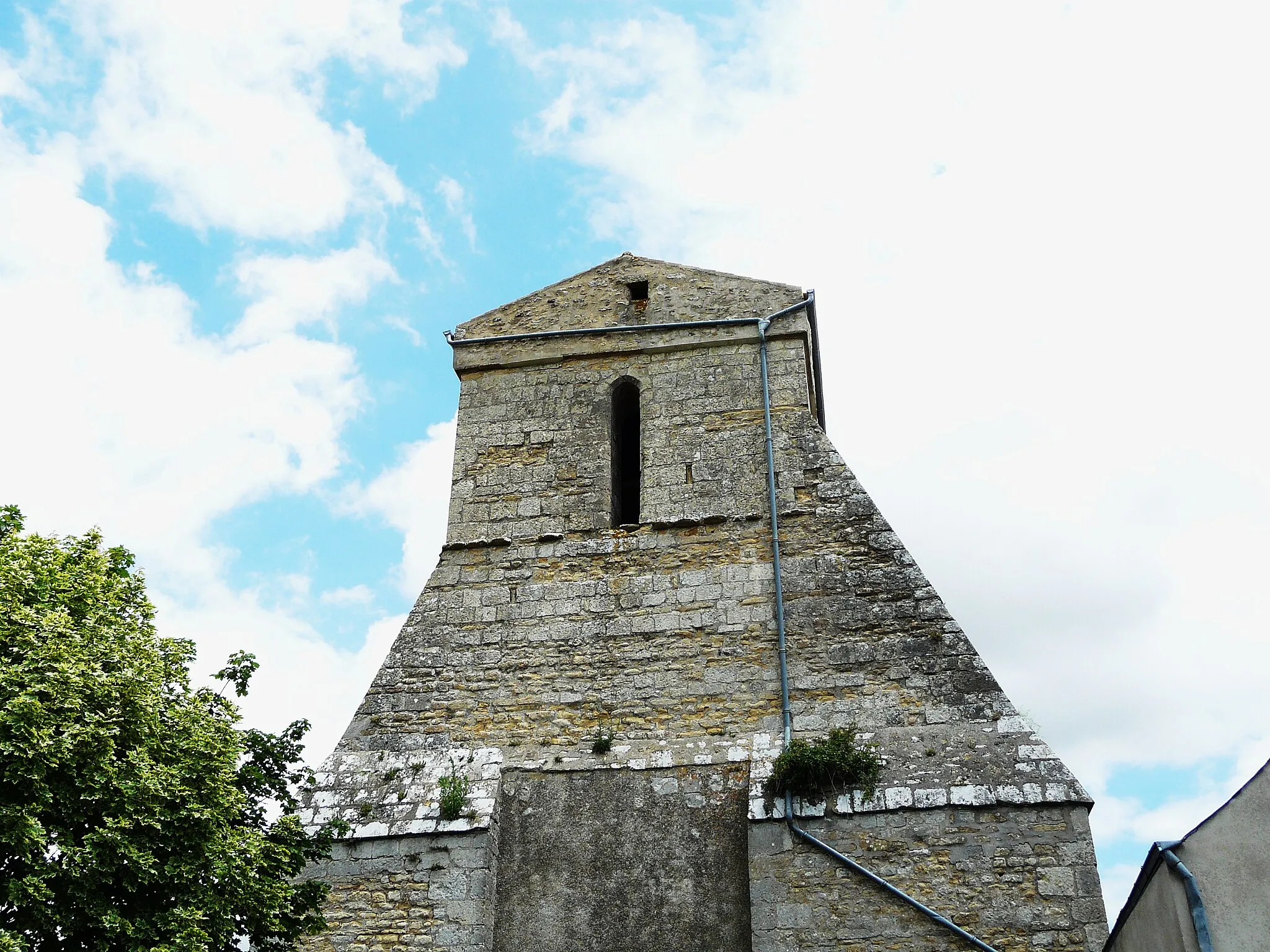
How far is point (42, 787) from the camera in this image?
6695 millimetres

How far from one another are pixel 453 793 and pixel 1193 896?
557cm

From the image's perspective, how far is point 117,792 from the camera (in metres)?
7.04

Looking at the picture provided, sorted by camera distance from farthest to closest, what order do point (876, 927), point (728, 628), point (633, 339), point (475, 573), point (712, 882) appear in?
point (633, 339), point (475, 573), point (728, 628), point (712, 882), point (876, 927)

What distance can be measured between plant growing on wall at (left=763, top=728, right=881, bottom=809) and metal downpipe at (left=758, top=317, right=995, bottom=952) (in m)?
0.11

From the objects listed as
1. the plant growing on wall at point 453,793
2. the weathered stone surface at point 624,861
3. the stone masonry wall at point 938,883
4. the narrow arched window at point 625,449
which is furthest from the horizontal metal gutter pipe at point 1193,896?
the narrow arched window at point 625,449

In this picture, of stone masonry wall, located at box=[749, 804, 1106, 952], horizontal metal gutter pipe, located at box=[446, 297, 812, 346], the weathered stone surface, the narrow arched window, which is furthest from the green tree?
horizontal metal gutter pipe, located at box=[446, 297, 812, 346]

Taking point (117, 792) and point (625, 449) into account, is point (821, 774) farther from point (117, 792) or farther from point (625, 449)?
point (117, 792)

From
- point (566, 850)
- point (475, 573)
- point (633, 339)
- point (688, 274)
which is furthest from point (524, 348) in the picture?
point (566, 850)

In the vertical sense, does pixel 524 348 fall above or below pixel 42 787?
above

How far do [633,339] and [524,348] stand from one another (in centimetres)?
118

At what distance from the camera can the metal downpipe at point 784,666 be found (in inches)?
317

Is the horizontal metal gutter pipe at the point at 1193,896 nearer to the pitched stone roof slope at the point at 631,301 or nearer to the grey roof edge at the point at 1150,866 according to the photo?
the grey roof edge at the point at 1150,866

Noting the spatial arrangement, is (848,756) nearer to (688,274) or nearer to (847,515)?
(847,515)

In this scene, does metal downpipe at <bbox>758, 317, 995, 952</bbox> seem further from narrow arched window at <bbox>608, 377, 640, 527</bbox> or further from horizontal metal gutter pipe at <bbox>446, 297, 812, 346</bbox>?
narrow arched window at <bbox>608, 377, 640, 527</bbox>
